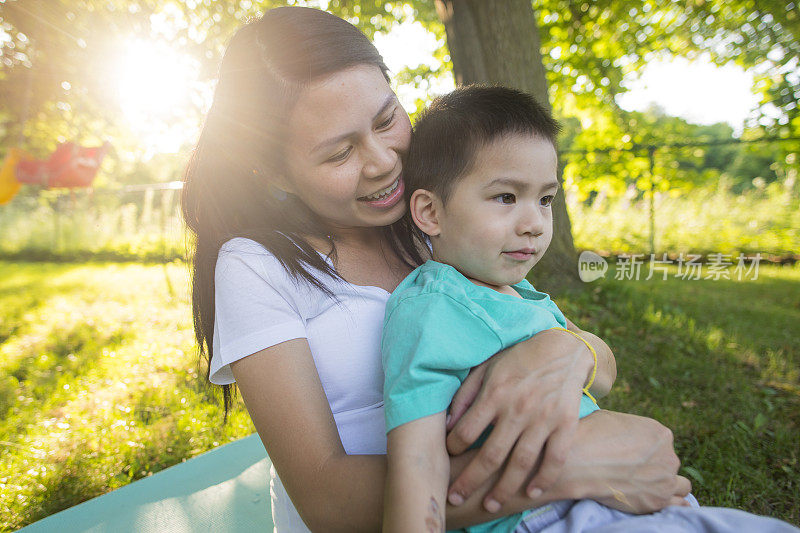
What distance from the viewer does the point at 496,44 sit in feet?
14.6

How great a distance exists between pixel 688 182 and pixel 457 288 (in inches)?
287

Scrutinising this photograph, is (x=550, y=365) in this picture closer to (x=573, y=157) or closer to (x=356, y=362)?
(x=356, y=362)

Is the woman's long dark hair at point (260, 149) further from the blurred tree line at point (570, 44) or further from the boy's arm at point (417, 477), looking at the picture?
the blurred tree line at point (570, 44)

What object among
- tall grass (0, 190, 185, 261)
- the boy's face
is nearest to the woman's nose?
the boy's face

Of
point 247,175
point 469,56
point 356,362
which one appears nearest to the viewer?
point 356,362

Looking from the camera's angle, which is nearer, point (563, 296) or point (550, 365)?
point (550, 365)

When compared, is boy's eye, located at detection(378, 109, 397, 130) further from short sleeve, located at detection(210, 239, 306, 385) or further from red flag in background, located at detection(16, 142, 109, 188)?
red flag in background, located at detection(16, 142, 109, 188)

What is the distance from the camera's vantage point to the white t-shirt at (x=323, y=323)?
1208mm

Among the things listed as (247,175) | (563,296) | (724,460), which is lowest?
(724,460)

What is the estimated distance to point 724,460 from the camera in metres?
2.74

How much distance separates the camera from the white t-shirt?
121cm

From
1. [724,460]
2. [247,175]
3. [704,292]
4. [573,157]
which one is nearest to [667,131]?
[573,157]

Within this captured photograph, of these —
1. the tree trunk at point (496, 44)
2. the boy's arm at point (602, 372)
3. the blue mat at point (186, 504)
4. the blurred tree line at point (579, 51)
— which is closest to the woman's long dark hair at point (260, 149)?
the boy's arm at point (602, 372)

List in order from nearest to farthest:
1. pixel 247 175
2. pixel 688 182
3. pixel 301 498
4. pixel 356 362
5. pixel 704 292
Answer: pixel 301 498
pixel 356 362
pixel 247 175
pixel 704 292
pixel 688 182
